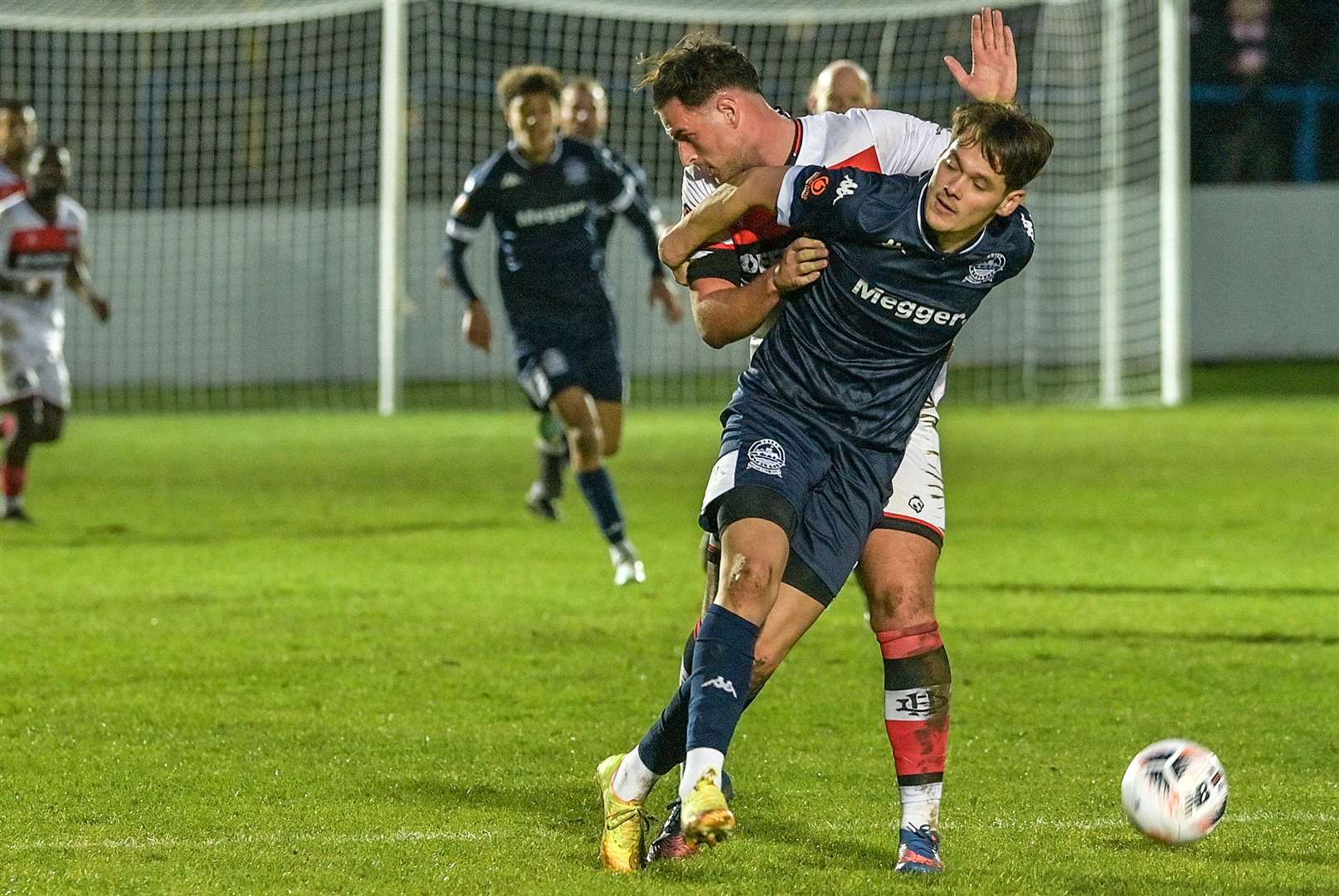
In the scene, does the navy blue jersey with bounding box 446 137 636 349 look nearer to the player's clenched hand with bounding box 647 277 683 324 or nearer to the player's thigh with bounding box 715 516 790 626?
the player's clenched hand with bounding box 647 277 683 324

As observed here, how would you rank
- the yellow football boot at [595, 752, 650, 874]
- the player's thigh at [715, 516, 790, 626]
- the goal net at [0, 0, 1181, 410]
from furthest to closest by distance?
Result: the goal net at [0, 0, 1181, 410] → the yellow football boot at [595, 752, 650, 874] → the player's thigh at [715, 516, 790, 626]

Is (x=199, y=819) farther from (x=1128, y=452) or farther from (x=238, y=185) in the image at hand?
(x=238, y=185)

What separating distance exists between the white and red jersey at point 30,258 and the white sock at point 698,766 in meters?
8.64

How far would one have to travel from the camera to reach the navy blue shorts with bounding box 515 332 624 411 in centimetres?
969

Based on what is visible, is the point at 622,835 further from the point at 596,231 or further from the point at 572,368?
the point at 596,231

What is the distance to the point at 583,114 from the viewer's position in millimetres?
10859

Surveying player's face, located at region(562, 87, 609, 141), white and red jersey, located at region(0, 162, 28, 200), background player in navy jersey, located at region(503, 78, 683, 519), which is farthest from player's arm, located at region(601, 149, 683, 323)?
white and red jersey, located at region(0, 162, 28, 200)

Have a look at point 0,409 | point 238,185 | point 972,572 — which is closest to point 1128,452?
point 972,572

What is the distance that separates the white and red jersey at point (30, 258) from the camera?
1171cm

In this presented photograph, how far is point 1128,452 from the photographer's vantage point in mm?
15125

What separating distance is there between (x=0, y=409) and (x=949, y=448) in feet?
23.9

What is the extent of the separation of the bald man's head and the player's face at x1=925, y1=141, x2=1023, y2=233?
339cm

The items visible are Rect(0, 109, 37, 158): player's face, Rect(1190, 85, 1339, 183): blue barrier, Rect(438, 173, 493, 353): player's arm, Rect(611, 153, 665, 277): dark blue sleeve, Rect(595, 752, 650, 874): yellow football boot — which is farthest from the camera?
Rect(1190, 85, 1339, 183): blue barrier

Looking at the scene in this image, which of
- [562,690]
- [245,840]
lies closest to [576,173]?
[562,690]
